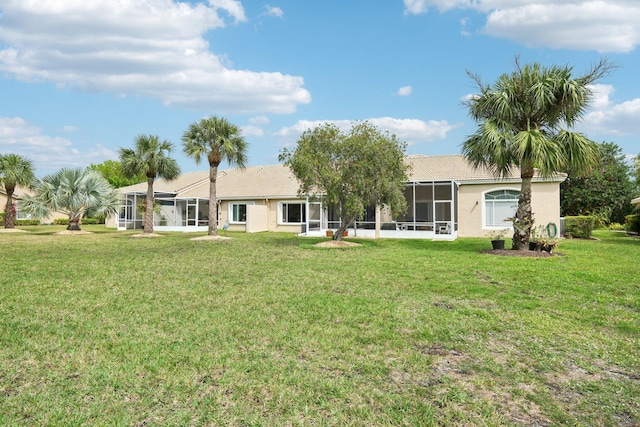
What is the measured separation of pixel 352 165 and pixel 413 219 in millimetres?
13399

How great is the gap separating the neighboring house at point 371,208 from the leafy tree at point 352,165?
271cm

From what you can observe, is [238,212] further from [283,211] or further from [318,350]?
[318,350]

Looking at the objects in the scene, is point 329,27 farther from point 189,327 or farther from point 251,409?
point 251,409

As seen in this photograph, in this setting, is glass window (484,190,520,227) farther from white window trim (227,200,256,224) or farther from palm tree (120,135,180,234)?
palm tree (120,135,180,234)

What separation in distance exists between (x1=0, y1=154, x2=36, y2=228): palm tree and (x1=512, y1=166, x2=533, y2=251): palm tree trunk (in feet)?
107

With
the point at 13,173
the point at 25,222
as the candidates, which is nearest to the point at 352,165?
the point at 13,173

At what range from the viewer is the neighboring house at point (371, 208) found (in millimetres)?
25072

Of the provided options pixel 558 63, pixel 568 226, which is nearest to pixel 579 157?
pixel 558 63

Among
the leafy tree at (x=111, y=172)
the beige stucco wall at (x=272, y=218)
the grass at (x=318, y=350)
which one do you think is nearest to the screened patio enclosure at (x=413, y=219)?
the beige stucco wall at (x=272, y=218)

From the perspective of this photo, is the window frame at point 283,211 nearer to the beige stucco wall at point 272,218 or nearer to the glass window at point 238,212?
the beige stucco wall at point 272,218

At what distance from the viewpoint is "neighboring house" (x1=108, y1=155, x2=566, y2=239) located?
25.1 metres

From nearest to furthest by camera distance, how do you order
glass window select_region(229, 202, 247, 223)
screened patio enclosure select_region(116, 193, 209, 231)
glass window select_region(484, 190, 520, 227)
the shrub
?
glass window select_region(484, 190, 520, 227), glass window select_region(229, 202, 247, 223), screened patio enclosure select_region(116, 193, 209, 231), the shrub

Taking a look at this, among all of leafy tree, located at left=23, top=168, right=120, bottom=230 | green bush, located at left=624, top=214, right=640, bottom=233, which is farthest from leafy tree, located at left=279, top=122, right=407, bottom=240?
green bush, located at left=624, top=214, right=640, bottom=233

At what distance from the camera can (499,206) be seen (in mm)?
25672
